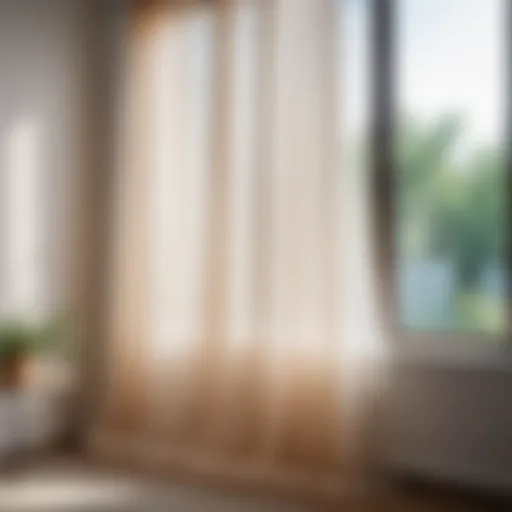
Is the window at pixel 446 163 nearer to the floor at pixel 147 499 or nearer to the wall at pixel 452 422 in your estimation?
the wall at pixel 452 422

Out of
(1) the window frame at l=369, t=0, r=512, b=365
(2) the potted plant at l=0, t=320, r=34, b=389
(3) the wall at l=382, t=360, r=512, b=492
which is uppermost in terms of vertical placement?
(1) the window frame at l=369, t=0, r=512, b=365

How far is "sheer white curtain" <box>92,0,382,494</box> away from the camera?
9.61 feet

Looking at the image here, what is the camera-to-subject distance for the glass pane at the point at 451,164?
286cm

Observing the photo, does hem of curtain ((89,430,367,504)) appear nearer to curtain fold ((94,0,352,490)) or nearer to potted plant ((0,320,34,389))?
curtain fold ((94,0,352,490))

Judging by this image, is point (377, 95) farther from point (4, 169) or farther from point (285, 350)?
point (4, 169)

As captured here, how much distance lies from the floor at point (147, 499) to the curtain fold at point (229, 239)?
0.23 meters

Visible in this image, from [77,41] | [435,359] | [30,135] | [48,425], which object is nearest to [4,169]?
[30,135]

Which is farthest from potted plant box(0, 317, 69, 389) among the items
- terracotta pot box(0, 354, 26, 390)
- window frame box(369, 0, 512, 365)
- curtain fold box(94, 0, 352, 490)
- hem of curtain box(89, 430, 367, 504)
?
window frame box(369, 0, 512, 365)

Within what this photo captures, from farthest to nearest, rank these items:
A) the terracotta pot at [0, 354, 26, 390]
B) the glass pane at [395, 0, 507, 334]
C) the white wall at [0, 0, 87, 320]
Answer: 1. the white wall at [0, 0, 87, 320]
2. the terracotta pot at [0, 354, 26, 390]
3. the glass pane at [395, 0, 507, 334]

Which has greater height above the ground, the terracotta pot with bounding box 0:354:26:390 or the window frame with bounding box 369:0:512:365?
the window frame with bounding box 369:0:512:365

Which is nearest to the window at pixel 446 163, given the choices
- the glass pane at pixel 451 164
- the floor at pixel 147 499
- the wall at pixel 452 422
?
the glass pane at pixel 451 164

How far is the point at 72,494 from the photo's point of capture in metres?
2.82

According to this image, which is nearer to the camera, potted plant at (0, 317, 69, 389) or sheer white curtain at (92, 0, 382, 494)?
sheer white curtain at (92, 0, 382, 494)

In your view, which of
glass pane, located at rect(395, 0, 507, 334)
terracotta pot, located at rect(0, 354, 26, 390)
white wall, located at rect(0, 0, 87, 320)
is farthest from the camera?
white wall, located at rect(0, 0, 87, 320)
